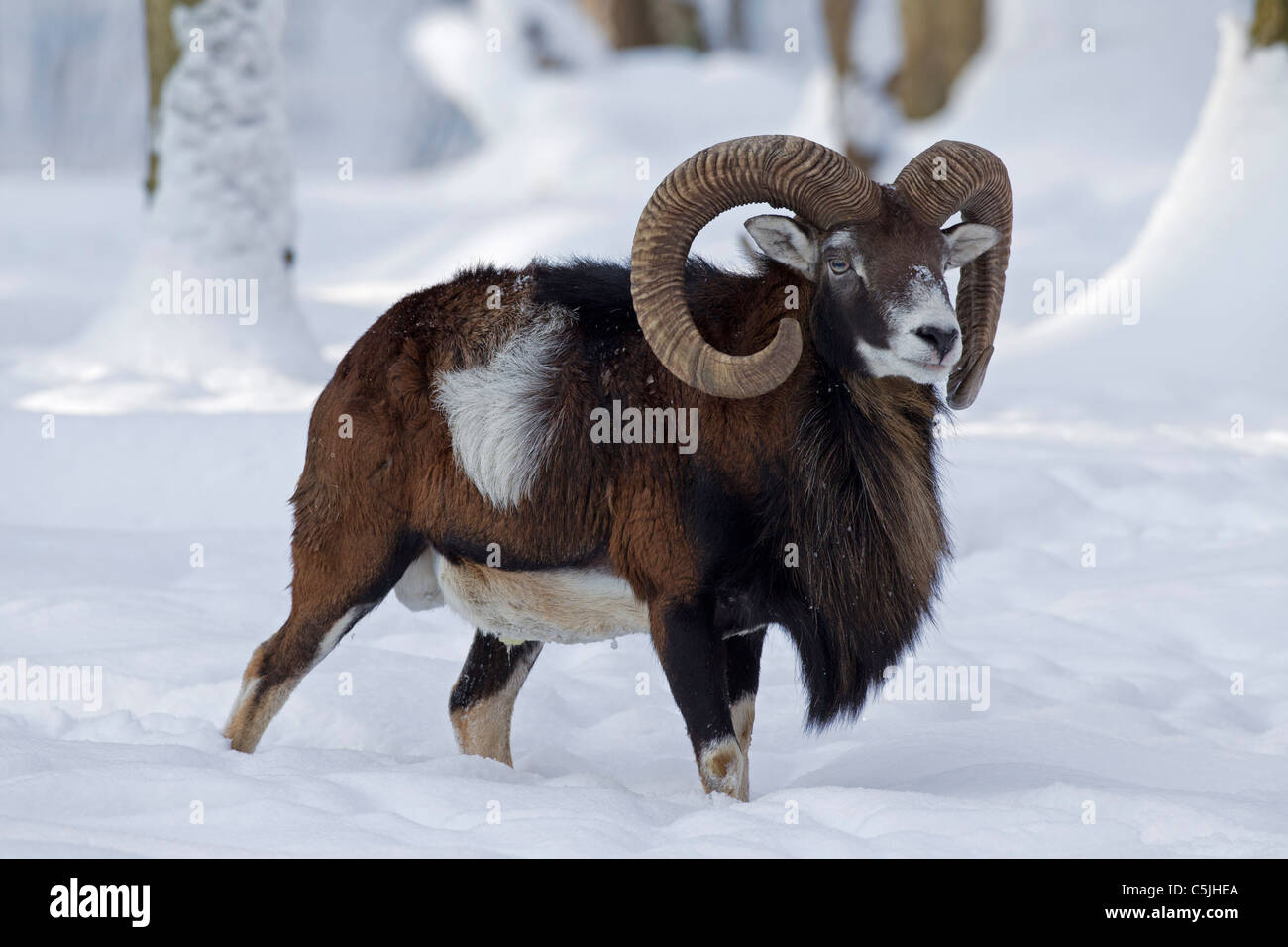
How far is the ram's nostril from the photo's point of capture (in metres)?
4.93

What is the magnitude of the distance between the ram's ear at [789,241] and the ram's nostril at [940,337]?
53cm

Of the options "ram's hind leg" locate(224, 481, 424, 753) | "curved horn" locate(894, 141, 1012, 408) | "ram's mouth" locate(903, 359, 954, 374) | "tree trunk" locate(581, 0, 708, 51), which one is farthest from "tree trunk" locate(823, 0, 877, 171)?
"ram's mouth" locate(903, 359, 954, 374)

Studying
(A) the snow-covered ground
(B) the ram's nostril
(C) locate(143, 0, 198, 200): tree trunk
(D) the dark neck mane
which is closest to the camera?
(A) the snow-covered ground

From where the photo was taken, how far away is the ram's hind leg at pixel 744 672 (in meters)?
5.66

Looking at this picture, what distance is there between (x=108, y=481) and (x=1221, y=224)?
27.4ft

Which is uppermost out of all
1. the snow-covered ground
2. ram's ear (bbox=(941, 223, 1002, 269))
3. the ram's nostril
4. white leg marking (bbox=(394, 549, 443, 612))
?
ram's ear (bbox=(941, 223, 1002, 269))

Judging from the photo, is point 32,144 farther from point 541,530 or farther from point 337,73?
point 541,530

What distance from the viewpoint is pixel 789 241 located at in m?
5.31

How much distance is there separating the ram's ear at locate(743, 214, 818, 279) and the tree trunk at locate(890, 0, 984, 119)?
18.2 meters

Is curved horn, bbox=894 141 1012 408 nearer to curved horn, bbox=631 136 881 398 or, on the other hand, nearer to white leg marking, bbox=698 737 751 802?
curved horn, bbox=631 136 881 398

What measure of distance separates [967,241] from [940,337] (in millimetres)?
748

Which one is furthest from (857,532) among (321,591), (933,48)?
(933,48)

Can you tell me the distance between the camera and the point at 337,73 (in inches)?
1415
